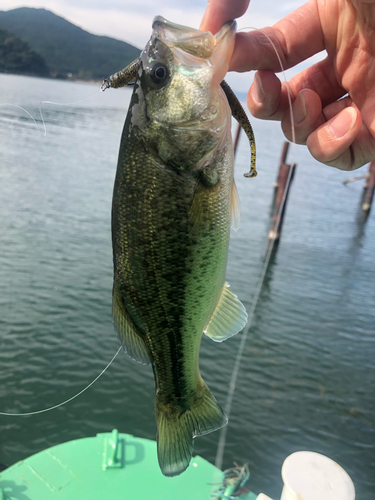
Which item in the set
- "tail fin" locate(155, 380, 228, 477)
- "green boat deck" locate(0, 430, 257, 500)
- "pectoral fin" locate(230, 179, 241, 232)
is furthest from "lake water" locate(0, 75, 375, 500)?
"green boat deck" locate(0, 430, 257, 500)

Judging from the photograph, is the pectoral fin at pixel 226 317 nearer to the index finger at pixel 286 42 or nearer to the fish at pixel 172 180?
the fish at pixel 172 180

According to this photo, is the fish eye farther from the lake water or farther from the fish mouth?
the lake water

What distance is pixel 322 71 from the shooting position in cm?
258

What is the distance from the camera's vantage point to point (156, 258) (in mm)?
1646

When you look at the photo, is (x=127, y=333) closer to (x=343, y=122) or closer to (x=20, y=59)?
(x=343, y=122)

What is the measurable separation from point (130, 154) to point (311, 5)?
1611 mm

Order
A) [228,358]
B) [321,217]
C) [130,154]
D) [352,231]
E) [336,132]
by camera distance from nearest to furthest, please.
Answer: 1. [130,154]
2. [336,132]
3. [228,358]
4. [352,231]
5. [321,217]

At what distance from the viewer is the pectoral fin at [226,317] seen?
1.88 meters

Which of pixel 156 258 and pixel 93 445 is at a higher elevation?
pixel 156 258

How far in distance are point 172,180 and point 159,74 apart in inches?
17.4

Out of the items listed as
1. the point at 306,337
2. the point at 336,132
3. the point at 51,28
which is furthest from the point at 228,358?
the point at 51,28

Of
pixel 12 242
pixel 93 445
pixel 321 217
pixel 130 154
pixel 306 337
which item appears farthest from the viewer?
pixel 321 217

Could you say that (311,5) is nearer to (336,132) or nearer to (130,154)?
(336,132)

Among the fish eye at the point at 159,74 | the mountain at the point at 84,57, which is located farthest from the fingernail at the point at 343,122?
the mountain at the point at 84,57
